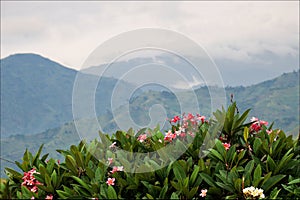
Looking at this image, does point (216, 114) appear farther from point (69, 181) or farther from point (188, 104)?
point (69, 181)

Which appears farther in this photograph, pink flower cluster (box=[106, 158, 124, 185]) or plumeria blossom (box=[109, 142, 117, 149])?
plumeria blossom (box=[109, 142, 117, 149])

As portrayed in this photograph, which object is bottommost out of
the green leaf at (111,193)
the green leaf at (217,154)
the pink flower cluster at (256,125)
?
the green leaf at (111,193)

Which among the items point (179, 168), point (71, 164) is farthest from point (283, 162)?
point (71, 164)

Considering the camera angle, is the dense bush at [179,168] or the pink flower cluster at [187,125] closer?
the dense bush at [179,168]

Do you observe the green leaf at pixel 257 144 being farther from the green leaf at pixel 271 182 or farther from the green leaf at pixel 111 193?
the green leaf at pixel 111 193

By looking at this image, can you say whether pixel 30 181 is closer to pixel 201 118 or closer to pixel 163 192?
pixel 163 192

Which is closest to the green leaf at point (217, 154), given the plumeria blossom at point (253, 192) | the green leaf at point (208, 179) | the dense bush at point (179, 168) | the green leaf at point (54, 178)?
the dense bush at point (179, 168)

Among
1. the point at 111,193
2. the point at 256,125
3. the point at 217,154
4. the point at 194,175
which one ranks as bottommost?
the point at 111,193

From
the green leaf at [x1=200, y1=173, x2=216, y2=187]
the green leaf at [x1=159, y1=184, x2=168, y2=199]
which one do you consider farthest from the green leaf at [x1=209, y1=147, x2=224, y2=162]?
the green leaf at [x1=159, y1=184, x2=168, y2=199]

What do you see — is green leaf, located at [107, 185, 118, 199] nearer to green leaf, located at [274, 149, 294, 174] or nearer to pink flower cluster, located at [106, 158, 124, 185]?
pink flower cluster, located at [106, 158, 124, 185]
